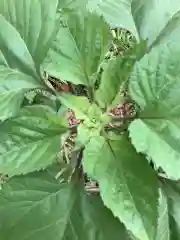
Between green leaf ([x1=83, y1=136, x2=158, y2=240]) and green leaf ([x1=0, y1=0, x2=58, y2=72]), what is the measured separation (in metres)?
0.13

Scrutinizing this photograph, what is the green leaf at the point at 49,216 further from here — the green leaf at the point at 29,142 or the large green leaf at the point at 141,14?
the large green leaf at the point at 141,14

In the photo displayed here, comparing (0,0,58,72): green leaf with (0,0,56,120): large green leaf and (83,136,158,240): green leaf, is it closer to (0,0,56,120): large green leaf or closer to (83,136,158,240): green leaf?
(0,0,56,120): large green leaf

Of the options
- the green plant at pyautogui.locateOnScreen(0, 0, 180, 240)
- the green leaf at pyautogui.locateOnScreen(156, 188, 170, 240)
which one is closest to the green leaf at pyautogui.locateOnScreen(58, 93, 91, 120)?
the green plant at pyautogui.locateOnScreen(0, 0, 180, 240)

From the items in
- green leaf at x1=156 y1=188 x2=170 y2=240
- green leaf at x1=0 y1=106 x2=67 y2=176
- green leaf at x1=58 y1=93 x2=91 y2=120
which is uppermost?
green leaf at x1=58 y1=93 x2=91 y2=120

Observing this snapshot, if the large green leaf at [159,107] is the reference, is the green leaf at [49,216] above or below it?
below

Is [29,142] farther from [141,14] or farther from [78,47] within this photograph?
[141,14]

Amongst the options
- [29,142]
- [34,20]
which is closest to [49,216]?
[29,142]

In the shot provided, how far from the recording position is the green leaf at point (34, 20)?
58 cm

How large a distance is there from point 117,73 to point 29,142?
0.11 m

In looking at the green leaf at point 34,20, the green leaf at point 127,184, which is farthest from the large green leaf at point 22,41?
the green leaf at point 127,184

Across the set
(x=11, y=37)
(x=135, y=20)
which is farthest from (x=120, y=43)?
(x=11, y=37)

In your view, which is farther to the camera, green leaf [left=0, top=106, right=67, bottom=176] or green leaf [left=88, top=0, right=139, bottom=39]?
green leaf [left=88, top=0, right=139, bottom=39]

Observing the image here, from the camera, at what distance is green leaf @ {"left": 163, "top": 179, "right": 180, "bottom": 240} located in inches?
22.8

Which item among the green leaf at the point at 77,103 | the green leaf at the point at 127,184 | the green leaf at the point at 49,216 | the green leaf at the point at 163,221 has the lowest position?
the green leaf at the point at 49,216
